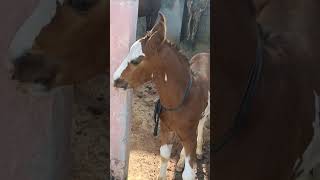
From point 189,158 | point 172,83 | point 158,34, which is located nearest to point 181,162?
point 189,158

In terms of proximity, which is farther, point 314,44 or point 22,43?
point 314,44

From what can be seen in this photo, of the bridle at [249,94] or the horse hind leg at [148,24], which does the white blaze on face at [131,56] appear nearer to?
the horse hind leg at [148,24]

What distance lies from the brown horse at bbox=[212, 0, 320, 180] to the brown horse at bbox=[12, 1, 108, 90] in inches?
10.2

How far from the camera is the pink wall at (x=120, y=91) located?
1240 millimetres

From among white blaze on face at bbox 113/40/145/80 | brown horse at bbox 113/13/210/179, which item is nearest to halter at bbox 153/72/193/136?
brown horse at bbox 113/13/210/179

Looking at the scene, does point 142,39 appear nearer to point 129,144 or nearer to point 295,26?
point 129,144

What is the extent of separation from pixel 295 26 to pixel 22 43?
1.84ft

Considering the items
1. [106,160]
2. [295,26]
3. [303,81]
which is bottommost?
[106,160]

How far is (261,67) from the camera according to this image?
1.31 m

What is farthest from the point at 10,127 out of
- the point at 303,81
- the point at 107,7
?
the point at 303,81

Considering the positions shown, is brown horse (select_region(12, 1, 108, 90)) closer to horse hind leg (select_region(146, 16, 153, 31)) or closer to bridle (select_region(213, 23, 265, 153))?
horse hind leg (select_region(146, 16, 153, 31))

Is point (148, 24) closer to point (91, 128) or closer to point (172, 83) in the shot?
point (172, 83)

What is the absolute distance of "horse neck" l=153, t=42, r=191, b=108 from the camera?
1264 millimetres

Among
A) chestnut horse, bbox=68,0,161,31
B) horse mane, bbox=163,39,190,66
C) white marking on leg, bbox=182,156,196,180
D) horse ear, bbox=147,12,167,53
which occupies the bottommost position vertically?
white marking on leg, bbox=182,156,196,180
